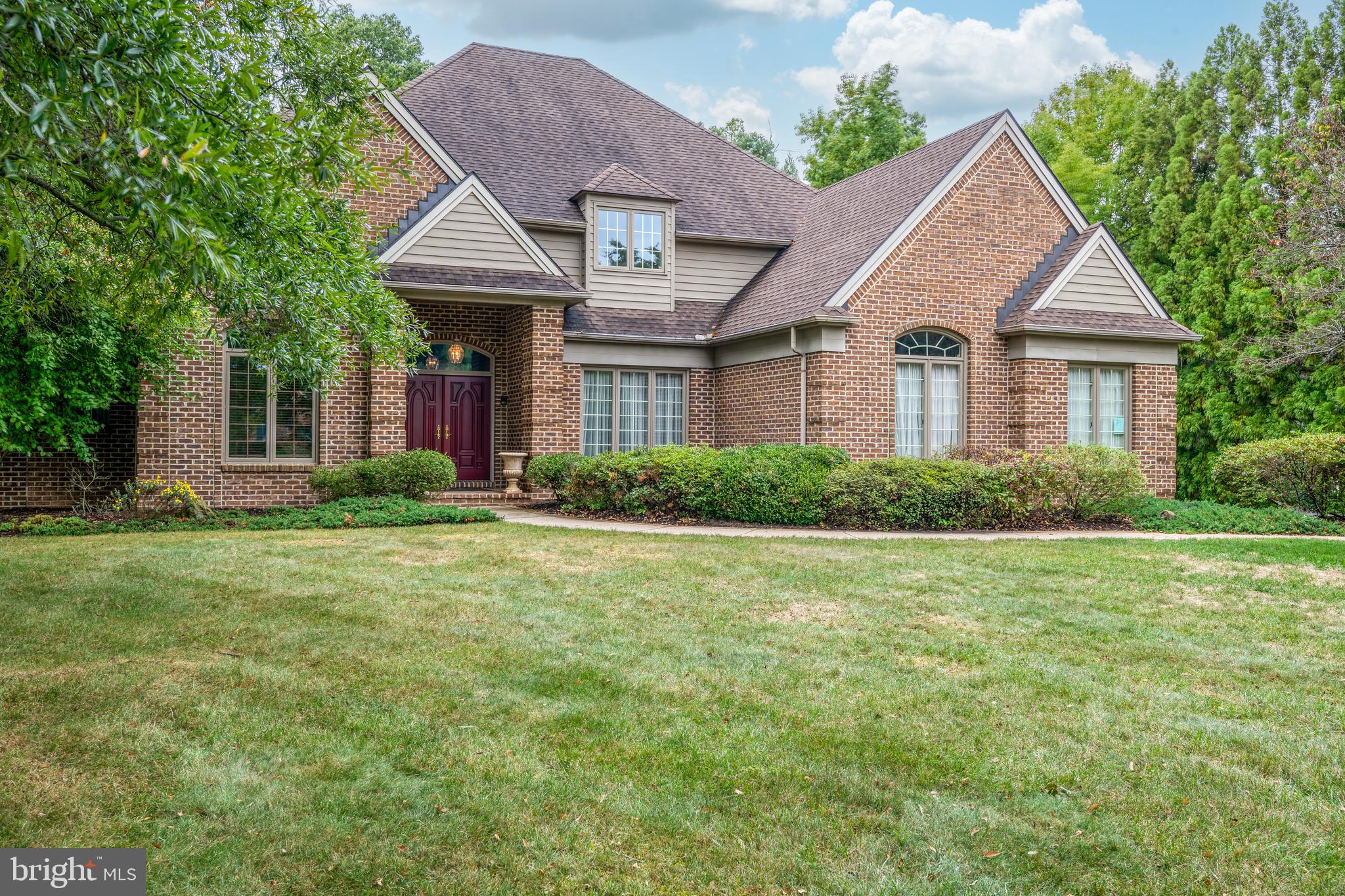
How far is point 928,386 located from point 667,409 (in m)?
5.06

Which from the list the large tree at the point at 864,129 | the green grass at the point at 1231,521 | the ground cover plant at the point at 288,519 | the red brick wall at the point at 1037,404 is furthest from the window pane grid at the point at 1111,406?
the large tree at the point at 864,129

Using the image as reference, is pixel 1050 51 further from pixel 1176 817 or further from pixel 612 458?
pixel 1176 817

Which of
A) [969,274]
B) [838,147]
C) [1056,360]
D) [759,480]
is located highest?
[838,147]

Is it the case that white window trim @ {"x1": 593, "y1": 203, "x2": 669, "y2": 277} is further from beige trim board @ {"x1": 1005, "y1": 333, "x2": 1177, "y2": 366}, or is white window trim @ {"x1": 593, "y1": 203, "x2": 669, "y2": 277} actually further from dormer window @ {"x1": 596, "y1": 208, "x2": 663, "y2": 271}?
beige trim board @ {"x1": 1005, "y1": 333, "x2": 1177, "y2": 366}

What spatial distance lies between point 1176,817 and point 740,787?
70.8 inches

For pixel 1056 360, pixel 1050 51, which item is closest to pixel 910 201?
pixel 1056 360

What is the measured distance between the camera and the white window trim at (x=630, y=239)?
1828 centimetres

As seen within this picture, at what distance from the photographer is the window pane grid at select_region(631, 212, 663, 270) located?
18594mm

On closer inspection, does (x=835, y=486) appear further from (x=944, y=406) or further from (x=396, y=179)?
(x=396, y=179)

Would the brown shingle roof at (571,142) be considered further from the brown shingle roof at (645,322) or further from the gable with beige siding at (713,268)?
the brown shingle roof at (645,322)

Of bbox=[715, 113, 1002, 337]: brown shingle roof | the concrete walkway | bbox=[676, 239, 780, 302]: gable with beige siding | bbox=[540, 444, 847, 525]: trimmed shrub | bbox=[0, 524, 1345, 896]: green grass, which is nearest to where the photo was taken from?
bbox=[0, 524, 1345, 896]: green grass

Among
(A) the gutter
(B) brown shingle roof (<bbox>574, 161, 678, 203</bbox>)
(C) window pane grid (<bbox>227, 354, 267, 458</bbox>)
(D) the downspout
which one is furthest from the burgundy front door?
(A) the gutter

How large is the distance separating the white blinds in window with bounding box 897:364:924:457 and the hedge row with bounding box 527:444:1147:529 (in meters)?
2.48

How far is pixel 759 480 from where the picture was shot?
13.5m
